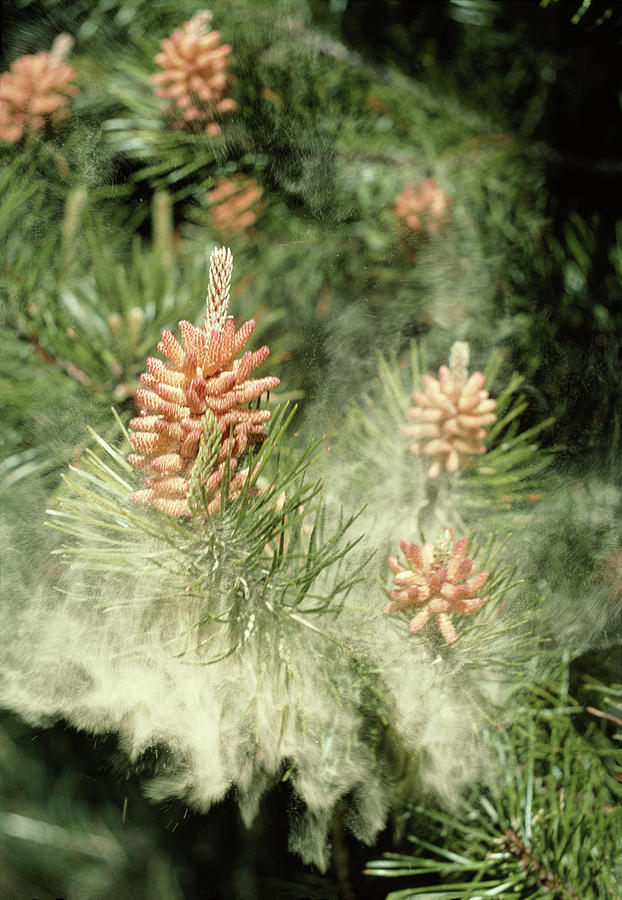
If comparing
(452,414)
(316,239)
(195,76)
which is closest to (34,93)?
(195,76)

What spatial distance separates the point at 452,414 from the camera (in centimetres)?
43

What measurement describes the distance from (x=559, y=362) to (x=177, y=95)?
0.37 m

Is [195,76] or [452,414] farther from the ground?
[195,76]

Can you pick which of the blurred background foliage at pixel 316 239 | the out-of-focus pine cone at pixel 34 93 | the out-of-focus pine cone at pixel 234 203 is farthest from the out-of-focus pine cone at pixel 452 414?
the out-of-focus pine cone at pixel 34 93

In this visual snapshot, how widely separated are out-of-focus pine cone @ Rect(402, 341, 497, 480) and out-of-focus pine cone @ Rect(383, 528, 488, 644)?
9 centimetres

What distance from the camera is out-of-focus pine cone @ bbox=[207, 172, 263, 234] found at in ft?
1.75

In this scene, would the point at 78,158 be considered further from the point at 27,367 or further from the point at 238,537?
the point at 238,537

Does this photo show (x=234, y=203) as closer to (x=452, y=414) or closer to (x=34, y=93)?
(x=34, y=93)

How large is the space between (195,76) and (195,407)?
35 centimetres

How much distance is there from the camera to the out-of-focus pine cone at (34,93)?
0.45 metres

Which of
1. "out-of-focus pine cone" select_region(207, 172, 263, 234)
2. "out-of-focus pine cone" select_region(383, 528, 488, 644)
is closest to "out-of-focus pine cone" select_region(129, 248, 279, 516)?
"out-of-focus pine cone" select_region(383, 528, 488, 644)

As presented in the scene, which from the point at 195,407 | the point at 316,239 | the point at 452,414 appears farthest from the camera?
the point at 316,239

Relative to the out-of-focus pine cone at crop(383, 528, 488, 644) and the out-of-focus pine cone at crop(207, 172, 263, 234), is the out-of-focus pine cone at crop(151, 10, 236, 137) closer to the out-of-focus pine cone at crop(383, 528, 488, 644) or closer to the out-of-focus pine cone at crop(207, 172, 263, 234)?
the out-of-focus pine cone at crop(207, 172, 263, 234)

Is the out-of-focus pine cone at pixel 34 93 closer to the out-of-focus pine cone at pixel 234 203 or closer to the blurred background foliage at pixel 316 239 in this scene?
the blurred background foliage at pixel 316 239
